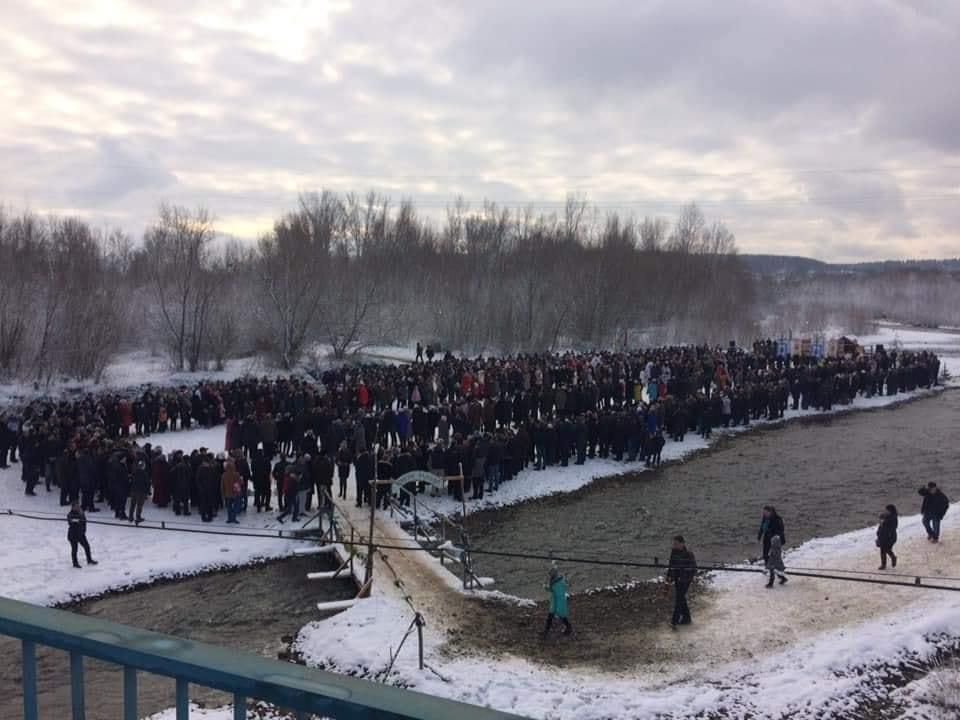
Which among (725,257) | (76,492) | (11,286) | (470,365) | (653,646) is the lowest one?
(653,646)

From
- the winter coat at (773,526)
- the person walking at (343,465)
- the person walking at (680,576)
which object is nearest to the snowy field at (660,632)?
the person walking at (680,576)

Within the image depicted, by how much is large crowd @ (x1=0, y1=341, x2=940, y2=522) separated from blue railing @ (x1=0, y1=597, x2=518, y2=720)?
48.8 feet

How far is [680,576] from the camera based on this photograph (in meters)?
13.0

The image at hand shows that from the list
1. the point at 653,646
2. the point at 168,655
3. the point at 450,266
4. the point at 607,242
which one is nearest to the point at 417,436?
the point at 653,646

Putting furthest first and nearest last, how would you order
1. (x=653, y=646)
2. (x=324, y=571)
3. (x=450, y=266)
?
(x=450, y=266)
(x=324, y=571)
(x=653, y=646)

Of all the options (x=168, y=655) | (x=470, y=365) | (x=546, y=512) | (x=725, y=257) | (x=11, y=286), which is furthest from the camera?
(x=725, y=257)

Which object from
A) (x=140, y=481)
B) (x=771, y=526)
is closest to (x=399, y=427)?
(x=140, y=481)

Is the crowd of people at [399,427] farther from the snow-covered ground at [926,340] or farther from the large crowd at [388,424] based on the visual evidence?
the snow-covered ground at [926,340]

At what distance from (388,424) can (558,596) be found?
12.0m

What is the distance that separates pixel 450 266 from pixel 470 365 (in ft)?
74.5

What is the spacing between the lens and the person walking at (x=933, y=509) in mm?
16891

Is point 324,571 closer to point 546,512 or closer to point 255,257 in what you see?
point 546,512

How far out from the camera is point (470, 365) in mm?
33188

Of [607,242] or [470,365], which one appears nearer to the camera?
[470,365]
